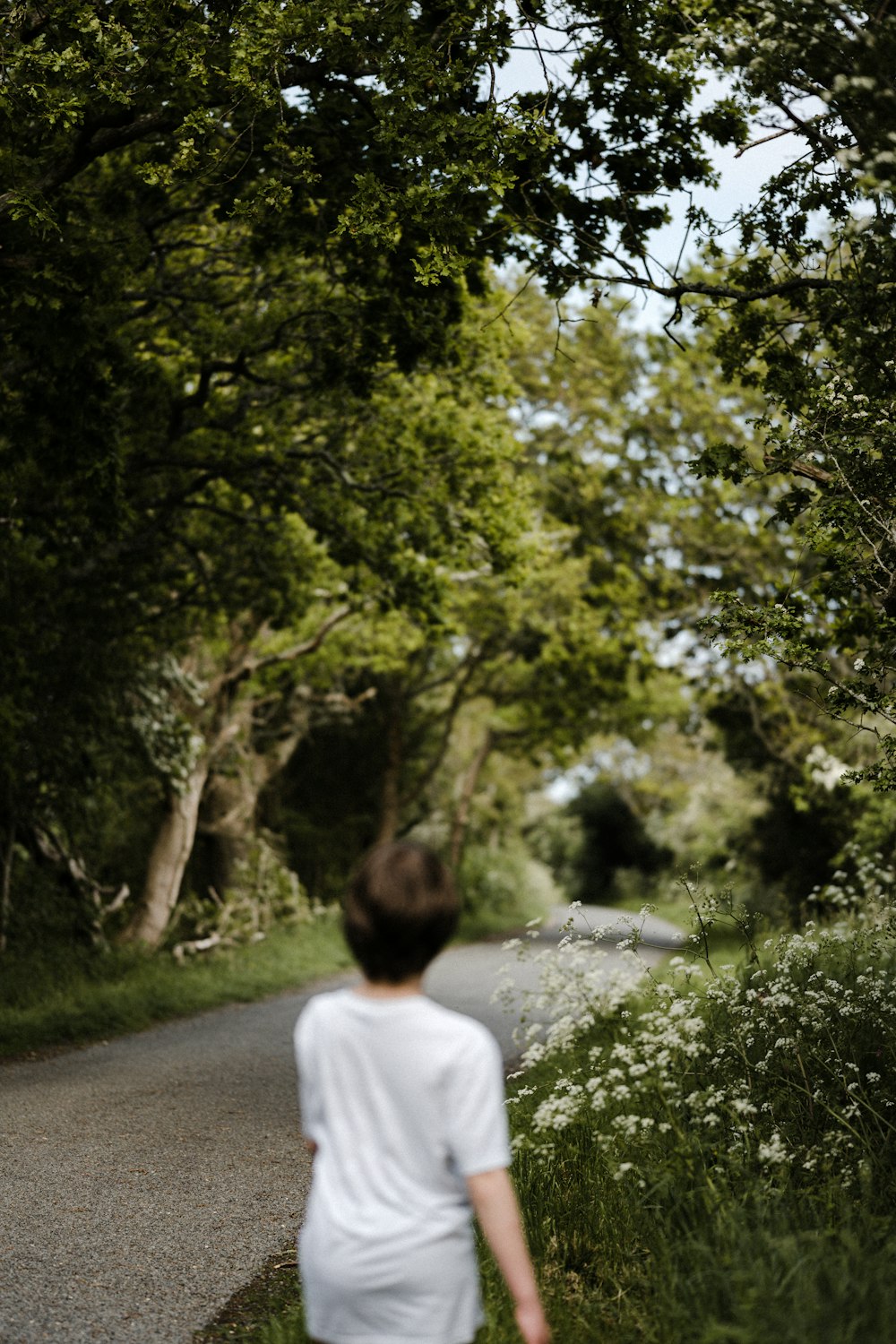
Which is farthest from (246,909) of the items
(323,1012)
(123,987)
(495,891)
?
(323,1012)

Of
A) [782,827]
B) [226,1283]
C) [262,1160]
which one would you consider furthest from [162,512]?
[782,827]

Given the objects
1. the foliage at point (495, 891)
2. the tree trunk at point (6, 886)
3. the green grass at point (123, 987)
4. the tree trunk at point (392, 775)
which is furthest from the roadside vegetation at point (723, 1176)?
the foliage at point (495, 891)

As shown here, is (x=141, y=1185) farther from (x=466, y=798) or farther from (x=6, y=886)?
(x=466, y=798)

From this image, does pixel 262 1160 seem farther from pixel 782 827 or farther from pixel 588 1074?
pixel 782 827

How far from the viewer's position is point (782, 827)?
2458cm

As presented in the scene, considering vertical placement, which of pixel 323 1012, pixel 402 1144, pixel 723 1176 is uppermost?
pixel 323 1012

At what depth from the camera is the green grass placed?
12.5 meters

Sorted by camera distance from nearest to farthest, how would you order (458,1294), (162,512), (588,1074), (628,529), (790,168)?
(458,1294)
(790,168)
(588,1074)
(162,512)
(628,529)

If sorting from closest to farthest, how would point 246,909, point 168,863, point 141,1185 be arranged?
point 141,1185, point 168,863, point 246,909

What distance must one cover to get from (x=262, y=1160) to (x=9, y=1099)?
275 cm

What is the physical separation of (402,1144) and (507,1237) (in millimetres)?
302

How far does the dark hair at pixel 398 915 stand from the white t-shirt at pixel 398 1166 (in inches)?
3.6

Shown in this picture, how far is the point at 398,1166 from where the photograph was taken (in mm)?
2703

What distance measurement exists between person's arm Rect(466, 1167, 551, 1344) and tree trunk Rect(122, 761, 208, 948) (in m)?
17.2
